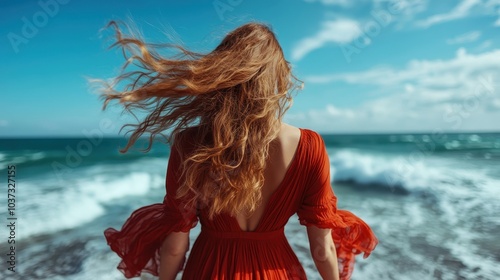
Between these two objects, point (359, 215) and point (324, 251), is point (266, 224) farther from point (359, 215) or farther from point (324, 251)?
point (359, 215)

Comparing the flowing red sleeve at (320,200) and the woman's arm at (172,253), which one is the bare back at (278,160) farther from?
the woman's arm at (172,253)

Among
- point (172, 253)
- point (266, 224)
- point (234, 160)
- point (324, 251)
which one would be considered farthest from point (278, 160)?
point (172, 253)

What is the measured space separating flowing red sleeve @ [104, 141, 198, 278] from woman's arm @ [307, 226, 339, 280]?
0.52 meters

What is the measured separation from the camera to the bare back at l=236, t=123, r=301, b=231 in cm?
152

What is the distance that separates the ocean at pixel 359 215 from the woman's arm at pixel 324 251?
3.23 ft

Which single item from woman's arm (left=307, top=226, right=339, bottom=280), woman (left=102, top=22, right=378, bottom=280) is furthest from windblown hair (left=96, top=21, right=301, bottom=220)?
woman's arm (left=307, top=226, right=339, bottom=280)

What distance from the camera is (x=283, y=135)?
60.2 inches

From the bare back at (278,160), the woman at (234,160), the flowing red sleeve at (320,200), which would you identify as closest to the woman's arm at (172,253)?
the woman at (234,160)

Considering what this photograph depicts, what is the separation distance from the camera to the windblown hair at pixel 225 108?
1.45 metres

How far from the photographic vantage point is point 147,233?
1.77 m

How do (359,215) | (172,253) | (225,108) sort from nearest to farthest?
(225,108) → (172,253) → (359,215)

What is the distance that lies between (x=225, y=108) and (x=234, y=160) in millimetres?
208

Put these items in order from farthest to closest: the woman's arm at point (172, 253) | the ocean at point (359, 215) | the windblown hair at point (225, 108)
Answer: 1. the ocean at point (359, 215)
2. the woman's arm at point (172, 253)
3. the windblown hair at point (225, 108)

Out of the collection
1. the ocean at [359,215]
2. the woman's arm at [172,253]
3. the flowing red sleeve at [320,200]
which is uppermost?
the flowing red sleeve at [320,200]
